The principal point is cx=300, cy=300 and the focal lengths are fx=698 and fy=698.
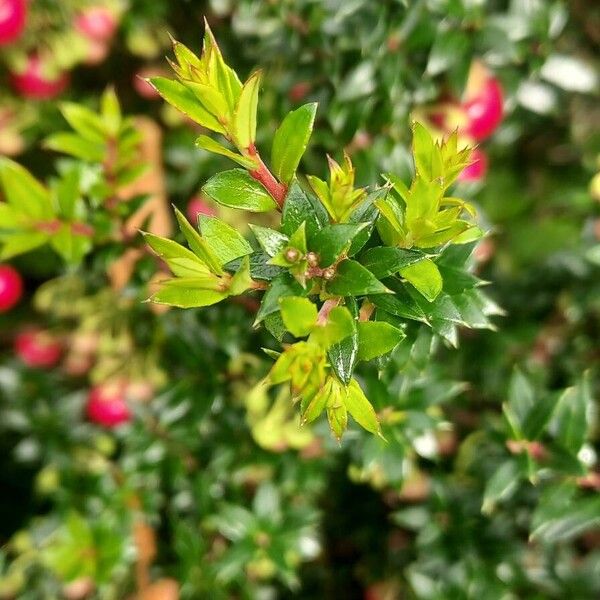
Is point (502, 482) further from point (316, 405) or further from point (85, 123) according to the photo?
point (85, 123)

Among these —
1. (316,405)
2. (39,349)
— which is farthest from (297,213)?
(39,349)

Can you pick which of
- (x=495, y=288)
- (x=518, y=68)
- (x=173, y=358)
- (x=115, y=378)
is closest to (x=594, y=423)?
(x=495, y=288)

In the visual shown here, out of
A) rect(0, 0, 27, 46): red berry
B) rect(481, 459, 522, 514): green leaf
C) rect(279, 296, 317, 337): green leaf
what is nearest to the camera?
rect(279, 296, 317, 337): green leaf

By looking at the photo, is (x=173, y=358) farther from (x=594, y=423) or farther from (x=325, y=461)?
(x=594, y=423)

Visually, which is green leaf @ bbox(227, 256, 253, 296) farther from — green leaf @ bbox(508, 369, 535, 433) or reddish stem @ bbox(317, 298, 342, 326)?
green leaf @ bbox(508, 369, 535, 433)

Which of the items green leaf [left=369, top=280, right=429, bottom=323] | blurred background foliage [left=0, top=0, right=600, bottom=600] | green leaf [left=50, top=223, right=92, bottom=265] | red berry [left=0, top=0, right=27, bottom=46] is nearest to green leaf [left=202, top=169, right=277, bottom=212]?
green leaf [left=369, top=280, right=429, bottom=323]

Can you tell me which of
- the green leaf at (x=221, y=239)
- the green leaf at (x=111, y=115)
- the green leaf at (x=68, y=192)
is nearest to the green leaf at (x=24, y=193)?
the green leaf at (x=68, y=192)
